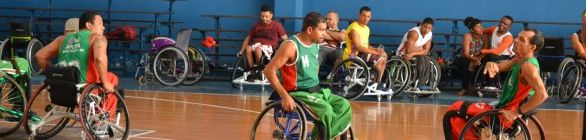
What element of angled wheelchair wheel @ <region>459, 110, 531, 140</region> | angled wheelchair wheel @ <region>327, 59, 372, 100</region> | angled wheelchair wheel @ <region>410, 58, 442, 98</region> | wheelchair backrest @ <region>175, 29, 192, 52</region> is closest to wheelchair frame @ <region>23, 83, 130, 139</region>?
angled wheelchair wheel @ <region>459, 110, 531, 140</region>

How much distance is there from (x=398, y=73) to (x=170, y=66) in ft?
8.56

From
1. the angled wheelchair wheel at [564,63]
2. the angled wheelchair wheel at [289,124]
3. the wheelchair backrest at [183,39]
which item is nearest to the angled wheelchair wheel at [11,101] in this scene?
the angled wheelchair wheel at [289,124]

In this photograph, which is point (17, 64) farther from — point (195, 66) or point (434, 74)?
point (434, 74)

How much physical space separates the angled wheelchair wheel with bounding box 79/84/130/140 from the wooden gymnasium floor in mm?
657

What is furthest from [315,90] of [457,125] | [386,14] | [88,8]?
[88,8]

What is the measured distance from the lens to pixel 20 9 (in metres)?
12.2

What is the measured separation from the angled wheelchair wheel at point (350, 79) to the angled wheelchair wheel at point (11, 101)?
3.83 m

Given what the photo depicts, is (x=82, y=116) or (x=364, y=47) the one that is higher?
(x=364, y=47)

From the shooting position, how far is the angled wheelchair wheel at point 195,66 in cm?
1077

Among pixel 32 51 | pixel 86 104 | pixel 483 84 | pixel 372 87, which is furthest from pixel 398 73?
pixel 86 104

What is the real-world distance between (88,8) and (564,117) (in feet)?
21.4

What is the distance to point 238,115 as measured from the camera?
25.9 ft

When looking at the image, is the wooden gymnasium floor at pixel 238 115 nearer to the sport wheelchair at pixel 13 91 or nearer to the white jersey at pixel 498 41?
the sport wheelchair at pixel 13 91

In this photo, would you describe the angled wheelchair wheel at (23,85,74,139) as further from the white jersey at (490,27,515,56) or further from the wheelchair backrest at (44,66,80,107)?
the white jersey at (490,27,515,56)
